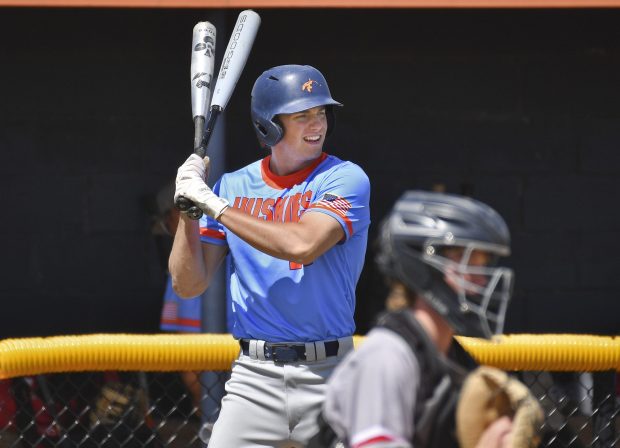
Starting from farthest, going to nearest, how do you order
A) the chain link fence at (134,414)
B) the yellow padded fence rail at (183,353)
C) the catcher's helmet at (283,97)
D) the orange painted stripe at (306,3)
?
the orange painted stripe at (306,3), the chain link fence at (134,414), the yellow padded fence rail at (183,353), the catcher's helmet at (283,97)

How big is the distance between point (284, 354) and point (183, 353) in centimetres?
46

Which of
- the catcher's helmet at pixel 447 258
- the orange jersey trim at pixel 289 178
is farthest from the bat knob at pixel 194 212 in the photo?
the catcher's helmet at pixel 447 258

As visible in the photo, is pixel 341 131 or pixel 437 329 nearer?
pixel 437 329

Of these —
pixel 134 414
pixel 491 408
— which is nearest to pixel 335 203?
pixel 491 408

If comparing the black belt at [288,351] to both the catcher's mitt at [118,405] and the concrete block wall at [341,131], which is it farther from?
the concrete block wall at [341,131]

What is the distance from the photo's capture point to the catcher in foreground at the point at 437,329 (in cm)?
225

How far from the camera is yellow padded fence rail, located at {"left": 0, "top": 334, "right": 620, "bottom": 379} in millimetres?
3604

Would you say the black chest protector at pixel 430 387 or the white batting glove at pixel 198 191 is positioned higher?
the white batting glove at pixel 198 191

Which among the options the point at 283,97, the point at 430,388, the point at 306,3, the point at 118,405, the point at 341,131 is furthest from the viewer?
the point at 341,131

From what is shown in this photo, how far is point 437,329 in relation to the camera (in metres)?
2.38

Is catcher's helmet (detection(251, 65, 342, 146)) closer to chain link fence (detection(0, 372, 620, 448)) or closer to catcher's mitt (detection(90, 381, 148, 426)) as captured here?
chain link fence (detection(0, 372, 620, 448))

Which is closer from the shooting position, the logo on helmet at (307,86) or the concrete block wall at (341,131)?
the logo on helmet at (307,86)

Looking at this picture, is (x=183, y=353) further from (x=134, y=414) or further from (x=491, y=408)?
(x=491, y=408)

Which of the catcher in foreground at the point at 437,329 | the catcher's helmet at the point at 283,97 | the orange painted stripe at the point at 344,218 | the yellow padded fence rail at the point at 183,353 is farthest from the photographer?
the yellow padded fence rail at the point at 183,353
